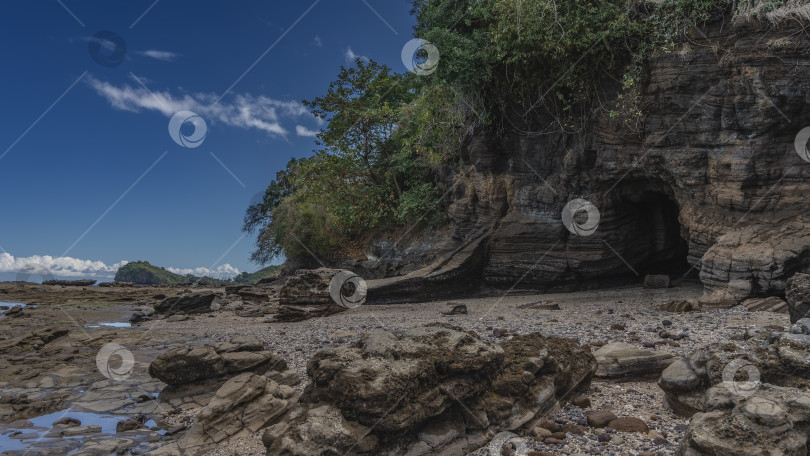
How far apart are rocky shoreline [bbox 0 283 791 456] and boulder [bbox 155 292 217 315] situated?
402 cm

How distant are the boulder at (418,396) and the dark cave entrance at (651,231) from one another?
1082 cm

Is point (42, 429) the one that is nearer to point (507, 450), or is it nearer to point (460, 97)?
point (507, 450)

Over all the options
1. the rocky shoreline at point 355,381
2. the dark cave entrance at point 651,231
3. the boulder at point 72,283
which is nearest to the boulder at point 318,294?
the rocky shoreline at point 355,381

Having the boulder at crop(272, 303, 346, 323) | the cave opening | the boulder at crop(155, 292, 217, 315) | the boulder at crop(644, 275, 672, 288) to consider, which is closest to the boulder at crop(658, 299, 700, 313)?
the boulder at crop(644, 275, 672, 288)

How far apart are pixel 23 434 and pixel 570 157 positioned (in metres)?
13.9

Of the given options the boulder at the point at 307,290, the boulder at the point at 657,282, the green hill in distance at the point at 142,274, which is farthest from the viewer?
the green hill in distance at the point at 142,274

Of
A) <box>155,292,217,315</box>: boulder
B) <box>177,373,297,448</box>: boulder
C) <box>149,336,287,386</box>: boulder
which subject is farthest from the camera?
<box>155,292,217,315</box>: boulder

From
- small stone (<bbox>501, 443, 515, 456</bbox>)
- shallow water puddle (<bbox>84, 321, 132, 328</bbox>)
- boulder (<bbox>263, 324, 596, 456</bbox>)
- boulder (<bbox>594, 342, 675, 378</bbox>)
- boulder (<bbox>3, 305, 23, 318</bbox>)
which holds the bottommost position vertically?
small stone (<bbox>501, 443, 515, 456</bbox>)

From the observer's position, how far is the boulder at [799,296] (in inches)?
266

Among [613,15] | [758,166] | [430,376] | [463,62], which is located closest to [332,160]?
[463,62]

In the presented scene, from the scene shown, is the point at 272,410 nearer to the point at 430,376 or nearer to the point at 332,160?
the point at 430,376

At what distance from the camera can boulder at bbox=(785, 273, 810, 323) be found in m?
6.75

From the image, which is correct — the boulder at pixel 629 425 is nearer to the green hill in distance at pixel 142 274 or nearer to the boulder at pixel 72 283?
the boulder at pixel 72 283

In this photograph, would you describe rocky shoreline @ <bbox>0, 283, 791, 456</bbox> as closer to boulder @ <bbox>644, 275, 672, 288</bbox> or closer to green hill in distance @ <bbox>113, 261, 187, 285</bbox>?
boulder @ <bbox>644, 275, 672, 288</bbox>
